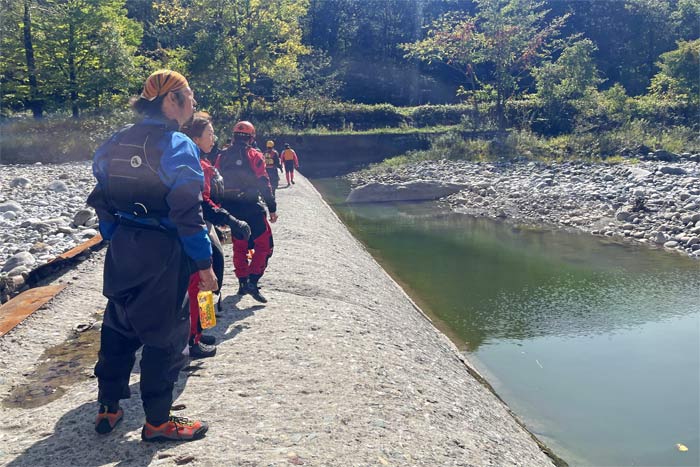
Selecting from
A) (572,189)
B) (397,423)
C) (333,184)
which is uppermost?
(397,423)

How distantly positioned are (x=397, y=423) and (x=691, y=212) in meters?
14.0

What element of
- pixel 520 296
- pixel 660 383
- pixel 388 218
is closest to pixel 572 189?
pixel 388 218

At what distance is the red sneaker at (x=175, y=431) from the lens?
3.03 meters

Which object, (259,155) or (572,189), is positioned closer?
(259,155)

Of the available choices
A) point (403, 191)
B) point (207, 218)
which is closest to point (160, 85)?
point (207, 218)

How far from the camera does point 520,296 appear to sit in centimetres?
1007

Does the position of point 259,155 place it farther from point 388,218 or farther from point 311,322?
point 388,218

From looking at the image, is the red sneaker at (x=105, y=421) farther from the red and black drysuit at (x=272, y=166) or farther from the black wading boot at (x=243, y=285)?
the red and black drysuit at (x=272, y=166)

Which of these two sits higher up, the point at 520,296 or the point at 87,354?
the point at 87,354

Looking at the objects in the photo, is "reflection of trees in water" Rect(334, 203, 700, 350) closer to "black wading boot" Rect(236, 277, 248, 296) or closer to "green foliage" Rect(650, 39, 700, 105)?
"black wading boot" Rect(236, 277, 248, 296)

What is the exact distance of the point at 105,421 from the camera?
320 centimetres

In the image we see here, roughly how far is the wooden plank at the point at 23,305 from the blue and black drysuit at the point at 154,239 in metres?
2.75

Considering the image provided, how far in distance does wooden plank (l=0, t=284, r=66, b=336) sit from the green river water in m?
4.92

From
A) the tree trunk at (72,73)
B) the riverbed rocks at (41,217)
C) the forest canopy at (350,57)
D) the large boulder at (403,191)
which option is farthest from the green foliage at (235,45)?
the riverbed rocks at (41,217)
